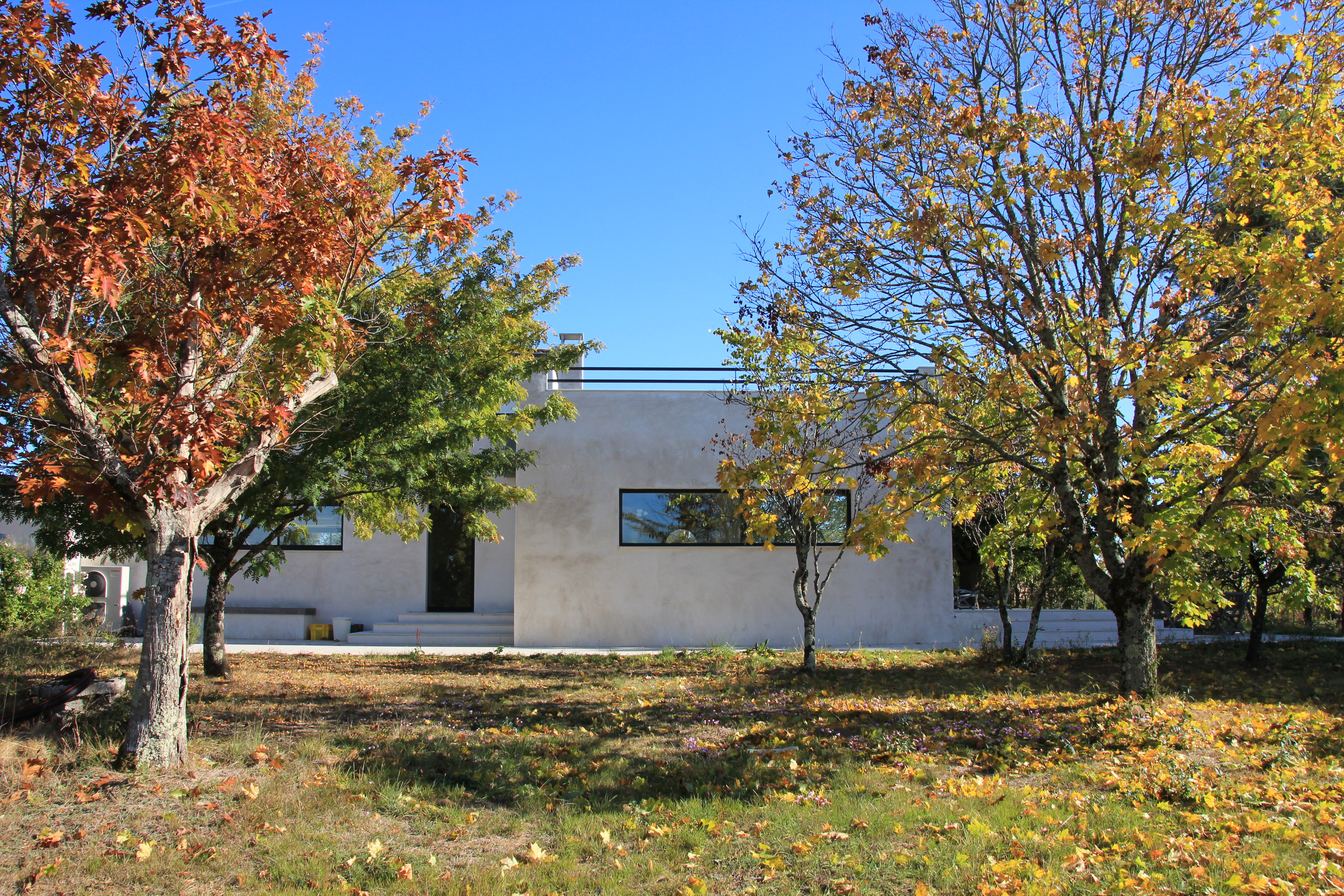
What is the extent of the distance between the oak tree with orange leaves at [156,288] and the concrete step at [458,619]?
9456 mm

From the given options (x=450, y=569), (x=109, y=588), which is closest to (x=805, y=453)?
(x=450, y=569)

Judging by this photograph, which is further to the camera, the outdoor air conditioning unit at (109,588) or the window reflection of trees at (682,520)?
the outdoor air conditioning unit at (109,588)

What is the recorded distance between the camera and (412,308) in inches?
375

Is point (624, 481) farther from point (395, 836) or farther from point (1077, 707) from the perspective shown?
point (395, 836)

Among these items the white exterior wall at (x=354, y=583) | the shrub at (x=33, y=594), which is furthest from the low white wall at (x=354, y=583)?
the shrub at (x=33, y=594)

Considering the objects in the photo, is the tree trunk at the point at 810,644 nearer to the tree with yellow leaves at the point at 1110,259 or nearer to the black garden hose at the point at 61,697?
the tree with yellow leaves at the point at 1110,259

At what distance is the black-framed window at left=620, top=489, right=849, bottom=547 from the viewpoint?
50.0 ft

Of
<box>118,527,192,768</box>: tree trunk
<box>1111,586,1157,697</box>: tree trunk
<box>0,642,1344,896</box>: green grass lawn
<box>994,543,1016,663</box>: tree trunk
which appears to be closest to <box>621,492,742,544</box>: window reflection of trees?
<box>994,543,1016,663</box>: tree trunk

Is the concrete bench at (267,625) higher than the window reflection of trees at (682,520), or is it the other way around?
the window reflection of trees at (682,520)

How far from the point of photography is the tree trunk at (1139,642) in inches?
304

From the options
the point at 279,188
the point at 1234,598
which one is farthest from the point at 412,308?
the point at 1234,598

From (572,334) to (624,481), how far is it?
10.8 feet

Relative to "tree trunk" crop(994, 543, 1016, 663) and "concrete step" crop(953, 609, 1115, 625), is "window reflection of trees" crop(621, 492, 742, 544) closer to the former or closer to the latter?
"concrete step" crop(953, 609, 1115, 625)

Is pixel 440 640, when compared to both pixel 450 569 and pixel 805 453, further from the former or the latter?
pixel 805 453
